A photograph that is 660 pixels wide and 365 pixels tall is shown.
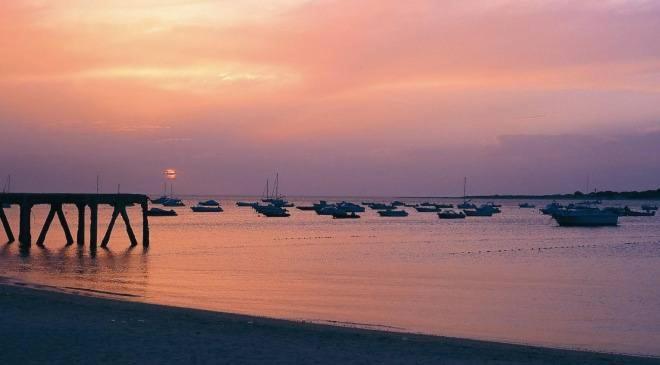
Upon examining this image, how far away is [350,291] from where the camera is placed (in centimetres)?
2827

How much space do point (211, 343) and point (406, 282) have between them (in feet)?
61.2

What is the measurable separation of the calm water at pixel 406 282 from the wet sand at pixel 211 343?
3.71 metres

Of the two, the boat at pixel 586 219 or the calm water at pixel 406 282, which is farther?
the boat at pixel 586 219

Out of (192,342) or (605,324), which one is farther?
(605,324)

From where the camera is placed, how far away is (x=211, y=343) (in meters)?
14.2

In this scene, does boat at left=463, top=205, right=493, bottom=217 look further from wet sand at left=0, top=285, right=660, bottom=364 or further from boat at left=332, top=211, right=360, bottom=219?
wet sand at left=0, top=285, right=660, bottom=364

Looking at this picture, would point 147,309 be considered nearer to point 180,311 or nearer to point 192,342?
point 180,311

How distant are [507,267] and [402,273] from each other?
7247 mm

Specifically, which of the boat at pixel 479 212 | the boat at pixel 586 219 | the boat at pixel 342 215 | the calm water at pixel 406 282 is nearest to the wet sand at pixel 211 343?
the calm water at pixel 406 282

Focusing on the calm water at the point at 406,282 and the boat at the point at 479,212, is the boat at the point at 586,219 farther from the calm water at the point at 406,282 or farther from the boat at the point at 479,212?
the boat at the point at 479,212

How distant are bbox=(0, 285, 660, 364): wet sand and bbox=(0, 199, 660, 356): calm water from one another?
371 cm

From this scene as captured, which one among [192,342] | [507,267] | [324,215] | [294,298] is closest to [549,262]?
[507,267]

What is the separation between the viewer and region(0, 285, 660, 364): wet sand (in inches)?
504

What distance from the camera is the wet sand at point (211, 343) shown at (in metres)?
12.8
